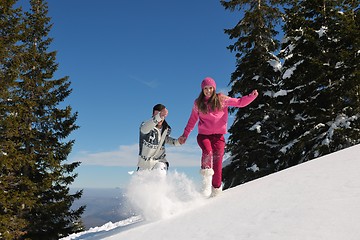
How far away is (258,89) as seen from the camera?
50.0ft

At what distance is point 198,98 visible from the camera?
227 inches

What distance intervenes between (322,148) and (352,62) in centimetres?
352

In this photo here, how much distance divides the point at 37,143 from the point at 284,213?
578 inches

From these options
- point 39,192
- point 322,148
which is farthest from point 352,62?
point 39,192

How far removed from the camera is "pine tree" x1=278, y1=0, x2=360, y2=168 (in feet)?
37.8

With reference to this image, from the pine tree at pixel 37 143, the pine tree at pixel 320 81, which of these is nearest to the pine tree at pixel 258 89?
the pine tree at pixel 320 81

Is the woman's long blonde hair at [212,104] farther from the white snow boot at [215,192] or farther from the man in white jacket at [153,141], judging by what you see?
the white snow boot at [215,192]

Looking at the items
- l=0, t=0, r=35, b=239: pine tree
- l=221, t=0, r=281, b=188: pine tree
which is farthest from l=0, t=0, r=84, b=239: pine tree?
l=221, t=0, r=281, b=188: pine tree

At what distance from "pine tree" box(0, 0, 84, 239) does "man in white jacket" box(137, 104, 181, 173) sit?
946 cm

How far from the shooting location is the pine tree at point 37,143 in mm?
13750

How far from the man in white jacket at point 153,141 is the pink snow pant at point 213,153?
73 centimetres

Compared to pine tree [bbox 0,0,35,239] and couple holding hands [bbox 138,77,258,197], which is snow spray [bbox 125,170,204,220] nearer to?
couple holding hands [bbox 138,77,258,197]

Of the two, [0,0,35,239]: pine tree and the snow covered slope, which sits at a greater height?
[0,0,35,239]: pine tree

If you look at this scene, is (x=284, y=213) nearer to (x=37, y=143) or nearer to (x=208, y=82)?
(x=208, y=82)
